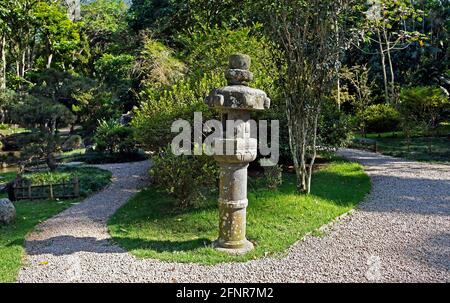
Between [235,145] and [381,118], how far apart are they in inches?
673

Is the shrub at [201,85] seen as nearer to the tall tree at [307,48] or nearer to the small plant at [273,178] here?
the tall tree at [307,48]

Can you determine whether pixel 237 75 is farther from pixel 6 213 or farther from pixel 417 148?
pixel 417 148

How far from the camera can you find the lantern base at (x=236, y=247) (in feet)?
18.3

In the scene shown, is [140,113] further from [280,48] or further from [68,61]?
[68,61]

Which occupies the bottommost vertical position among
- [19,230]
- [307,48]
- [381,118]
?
[19,230]

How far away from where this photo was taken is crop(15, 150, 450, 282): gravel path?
15.9ft

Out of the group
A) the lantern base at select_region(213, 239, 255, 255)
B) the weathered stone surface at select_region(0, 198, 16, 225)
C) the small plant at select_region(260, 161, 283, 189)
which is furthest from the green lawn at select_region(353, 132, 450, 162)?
the weathered stone surface at select_region(0, 198, 16, 225)

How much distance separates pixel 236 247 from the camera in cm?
568

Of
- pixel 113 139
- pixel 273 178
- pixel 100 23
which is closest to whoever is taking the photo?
pixel 273 178

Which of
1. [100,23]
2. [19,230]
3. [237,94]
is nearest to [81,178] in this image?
[19,230]

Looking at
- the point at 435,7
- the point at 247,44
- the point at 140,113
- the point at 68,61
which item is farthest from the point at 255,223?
the point at 68,61

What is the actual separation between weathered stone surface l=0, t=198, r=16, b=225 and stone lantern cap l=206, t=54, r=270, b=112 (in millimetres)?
4900

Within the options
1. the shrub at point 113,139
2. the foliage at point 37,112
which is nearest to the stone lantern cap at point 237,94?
the foliage at point 37,112
